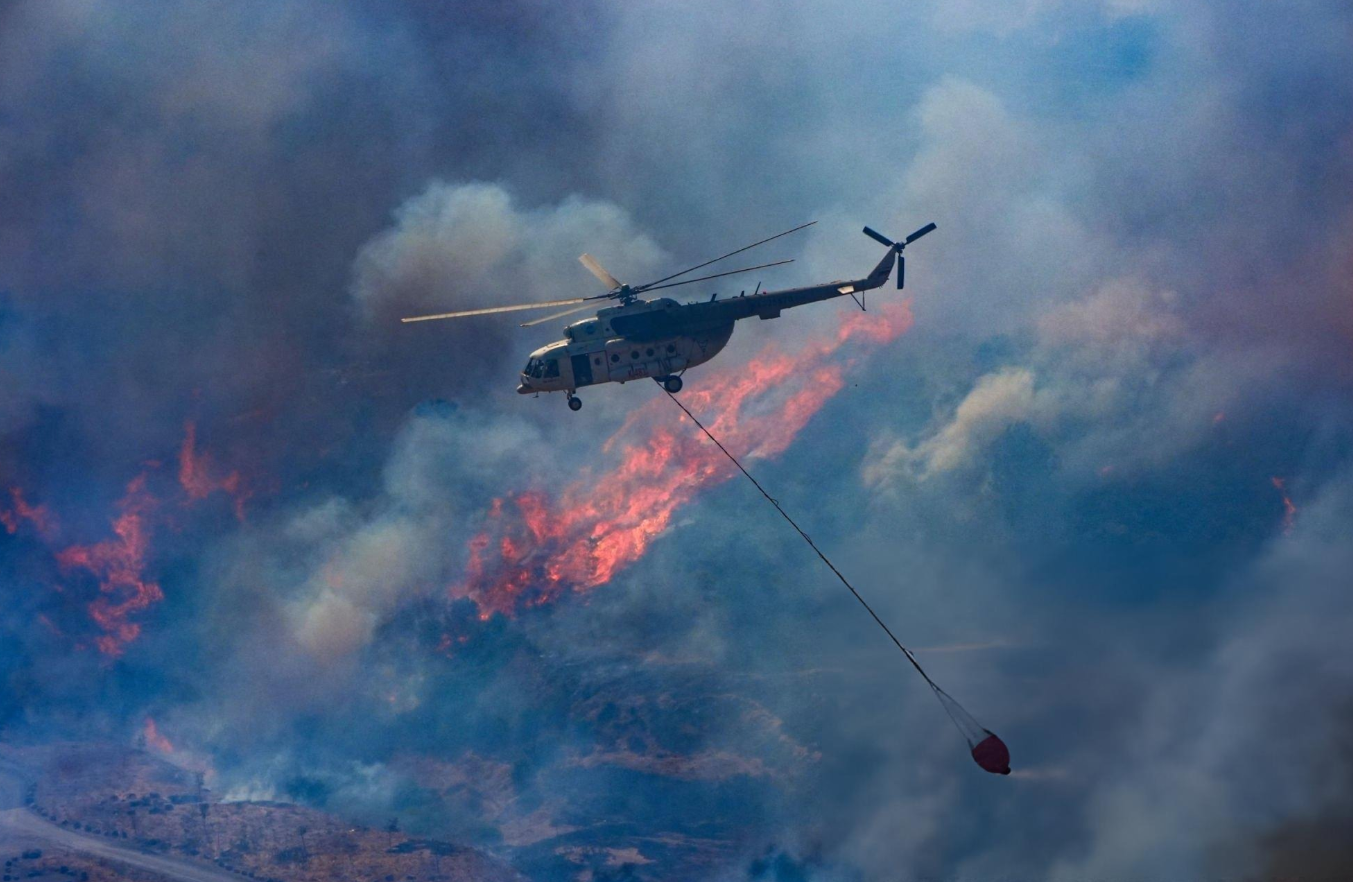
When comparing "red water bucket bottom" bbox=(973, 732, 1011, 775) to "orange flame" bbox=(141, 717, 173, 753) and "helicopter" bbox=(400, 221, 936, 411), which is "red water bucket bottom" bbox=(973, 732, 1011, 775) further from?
"orange flame" bbox=(141, 717, 173, 753)

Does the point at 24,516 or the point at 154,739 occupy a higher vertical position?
the point at 24,516

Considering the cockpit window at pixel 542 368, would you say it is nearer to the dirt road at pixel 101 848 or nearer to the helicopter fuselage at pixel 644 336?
the helicopter fuselage at pixel 644 336

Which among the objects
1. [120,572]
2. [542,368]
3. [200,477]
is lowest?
[542,368]

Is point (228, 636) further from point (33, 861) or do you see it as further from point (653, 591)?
point (653, 591)

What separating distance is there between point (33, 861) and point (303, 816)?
1518cm

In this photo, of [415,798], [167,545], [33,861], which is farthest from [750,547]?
[33,861]

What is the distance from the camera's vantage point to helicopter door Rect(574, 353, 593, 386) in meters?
54.0

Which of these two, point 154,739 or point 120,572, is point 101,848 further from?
point 120,572

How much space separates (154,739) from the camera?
2921 inches

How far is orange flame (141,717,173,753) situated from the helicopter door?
4090 cm

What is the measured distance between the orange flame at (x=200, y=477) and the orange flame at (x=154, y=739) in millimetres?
14626

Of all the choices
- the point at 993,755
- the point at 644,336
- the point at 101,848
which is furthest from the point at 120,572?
the point at 993,755

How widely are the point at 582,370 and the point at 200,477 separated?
39.4 meters

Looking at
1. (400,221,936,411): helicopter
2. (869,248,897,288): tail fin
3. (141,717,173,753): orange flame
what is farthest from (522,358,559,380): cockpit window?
(141,717,173,753): orange flame
